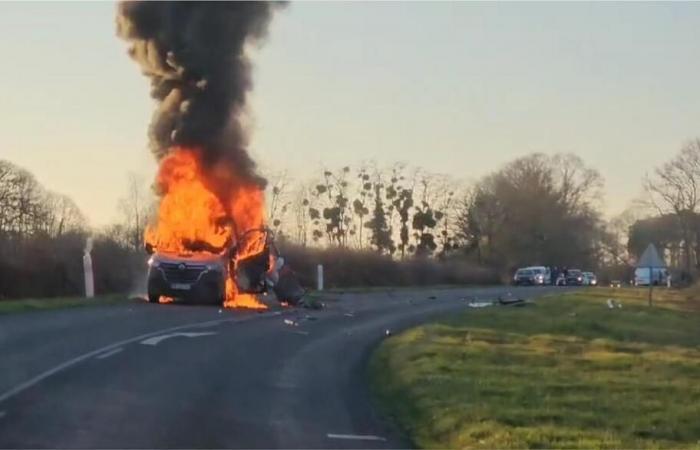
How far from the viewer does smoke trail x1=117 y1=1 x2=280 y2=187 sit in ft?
118

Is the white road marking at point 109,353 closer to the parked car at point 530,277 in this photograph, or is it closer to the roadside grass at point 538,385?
the roadside grass at point 538,385

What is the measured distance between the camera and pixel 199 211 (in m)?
36.1

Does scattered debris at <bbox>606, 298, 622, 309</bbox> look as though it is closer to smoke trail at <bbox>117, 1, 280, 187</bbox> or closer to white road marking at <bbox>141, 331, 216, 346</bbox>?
smoke trail at <bbox>117, 1, 280, 187</bbox>

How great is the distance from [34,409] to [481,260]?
290ft

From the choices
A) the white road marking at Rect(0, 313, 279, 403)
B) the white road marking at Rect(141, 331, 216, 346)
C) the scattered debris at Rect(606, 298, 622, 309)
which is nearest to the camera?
the white road marking at Rect(0, 313, 279, 403)

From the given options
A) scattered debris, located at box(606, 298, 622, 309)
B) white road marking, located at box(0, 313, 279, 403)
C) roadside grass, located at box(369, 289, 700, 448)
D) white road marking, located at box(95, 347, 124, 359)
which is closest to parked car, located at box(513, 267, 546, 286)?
scattered debris, located at box(606, 298, 622, 309)

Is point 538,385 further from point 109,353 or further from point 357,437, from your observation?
point 109,353

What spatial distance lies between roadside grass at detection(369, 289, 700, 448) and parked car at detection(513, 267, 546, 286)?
52895mm

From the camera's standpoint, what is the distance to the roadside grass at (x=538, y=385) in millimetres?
13008

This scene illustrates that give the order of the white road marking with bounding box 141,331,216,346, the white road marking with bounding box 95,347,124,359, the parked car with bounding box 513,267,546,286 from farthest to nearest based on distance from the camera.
Result: 1. the parked car with bounding box 513,267,546,286
2. the white road marking with bounding box 141,331,216,346
3. the white road marking with bounding box 95,347,124,359

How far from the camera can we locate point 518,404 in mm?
15000

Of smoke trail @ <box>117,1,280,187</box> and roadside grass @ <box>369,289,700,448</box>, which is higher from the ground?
smoke trail @ <box>117,1,280,187</box>

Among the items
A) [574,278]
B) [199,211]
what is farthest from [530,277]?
[199,211]

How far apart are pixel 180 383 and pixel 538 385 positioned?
517 centimetres
